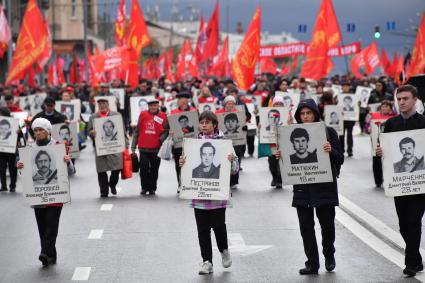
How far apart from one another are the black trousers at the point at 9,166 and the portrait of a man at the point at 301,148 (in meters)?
10.3

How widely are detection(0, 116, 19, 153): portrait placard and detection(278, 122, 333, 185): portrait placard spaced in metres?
10.6

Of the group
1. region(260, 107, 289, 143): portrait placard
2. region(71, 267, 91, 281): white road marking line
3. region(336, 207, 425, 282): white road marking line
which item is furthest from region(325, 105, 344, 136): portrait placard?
region(71, 267, 91, 281): white road marking line

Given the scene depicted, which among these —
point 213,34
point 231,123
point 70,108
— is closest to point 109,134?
point 231,123

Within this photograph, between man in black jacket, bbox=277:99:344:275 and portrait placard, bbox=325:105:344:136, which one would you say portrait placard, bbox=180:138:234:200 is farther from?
portrait placard, bbox=325:105:344:136

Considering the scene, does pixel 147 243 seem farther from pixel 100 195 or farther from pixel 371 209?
pixel 100 195

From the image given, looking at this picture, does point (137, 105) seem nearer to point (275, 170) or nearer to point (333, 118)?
point (333, 118)

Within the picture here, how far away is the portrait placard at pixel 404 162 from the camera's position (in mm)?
10789

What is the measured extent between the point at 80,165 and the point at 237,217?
10895 mm

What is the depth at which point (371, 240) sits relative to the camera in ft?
44.0

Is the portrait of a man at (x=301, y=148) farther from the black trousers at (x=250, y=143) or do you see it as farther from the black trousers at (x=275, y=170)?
the black trousers at (x=250, y=143)

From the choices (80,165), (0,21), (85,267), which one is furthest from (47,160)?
(0,21)

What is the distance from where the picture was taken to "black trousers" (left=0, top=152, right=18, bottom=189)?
67.6 ft

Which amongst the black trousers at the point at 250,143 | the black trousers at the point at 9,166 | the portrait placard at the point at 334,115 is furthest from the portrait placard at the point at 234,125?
the black trousers at the point at 250,143

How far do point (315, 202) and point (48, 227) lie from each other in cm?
289
